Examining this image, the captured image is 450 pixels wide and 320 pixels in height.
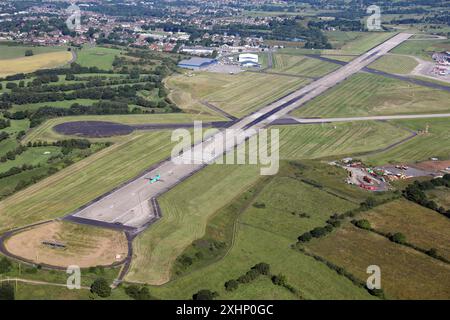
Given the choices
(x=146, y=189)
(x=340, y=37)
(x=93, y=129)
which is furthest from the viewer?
(x=340, y=37)

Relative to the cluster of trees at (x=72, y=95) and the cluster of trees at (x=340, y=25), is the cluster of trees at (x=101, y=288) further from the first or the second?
the cluster of trees at (x=340, y=25)

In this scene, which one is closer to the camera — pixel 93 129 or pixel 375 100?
pixel 93 129

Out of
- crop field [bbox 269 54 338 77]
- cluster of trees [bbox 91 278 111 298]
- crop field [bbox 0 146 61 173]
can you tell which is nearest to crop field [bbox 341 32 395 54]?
crop field [bbox 269 54 338 77]

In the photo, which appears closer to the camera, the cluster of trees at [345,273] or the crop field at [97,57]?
the cluster of trees at [345,273]

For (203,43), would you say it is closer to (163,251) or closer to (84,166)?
(84,166)
